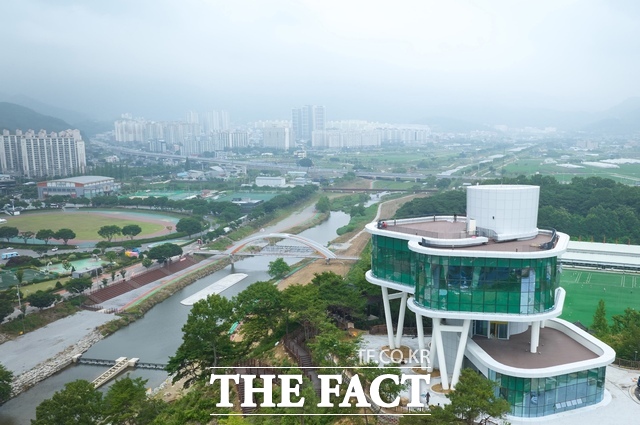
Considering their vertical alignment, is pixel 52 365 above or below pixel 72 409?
below

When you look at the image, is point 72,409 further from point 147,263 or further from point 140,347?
point 147,263

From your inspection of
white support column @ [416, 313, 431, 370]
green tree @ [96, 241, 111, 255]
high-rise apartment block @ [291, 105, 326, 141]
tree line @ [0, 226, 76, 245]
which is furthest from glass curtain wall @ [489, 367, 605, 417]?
high-rise apartment block @ [291, 105, 326, 141]

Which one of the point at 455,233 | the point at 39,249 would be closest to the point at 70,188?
the point at 39,249

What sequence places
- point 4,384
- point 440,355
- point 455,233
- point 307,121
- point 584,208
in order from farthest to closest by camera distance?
point 307,121, point 584,208, point 4,384, point 455,233, point 440,355

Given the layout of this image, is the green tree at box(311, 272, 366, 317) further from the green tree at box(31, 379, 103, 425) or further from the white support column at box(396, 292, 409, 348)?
the green tree at box(31, 379, 103, 425)

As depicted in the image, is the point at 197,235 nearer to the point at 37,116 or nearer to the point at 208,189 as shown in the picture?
the point at 208,189

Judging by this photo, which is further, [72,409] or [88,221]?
[88,221]

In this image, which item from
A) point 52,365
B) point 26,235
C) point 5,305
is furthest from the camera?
point 26,235
